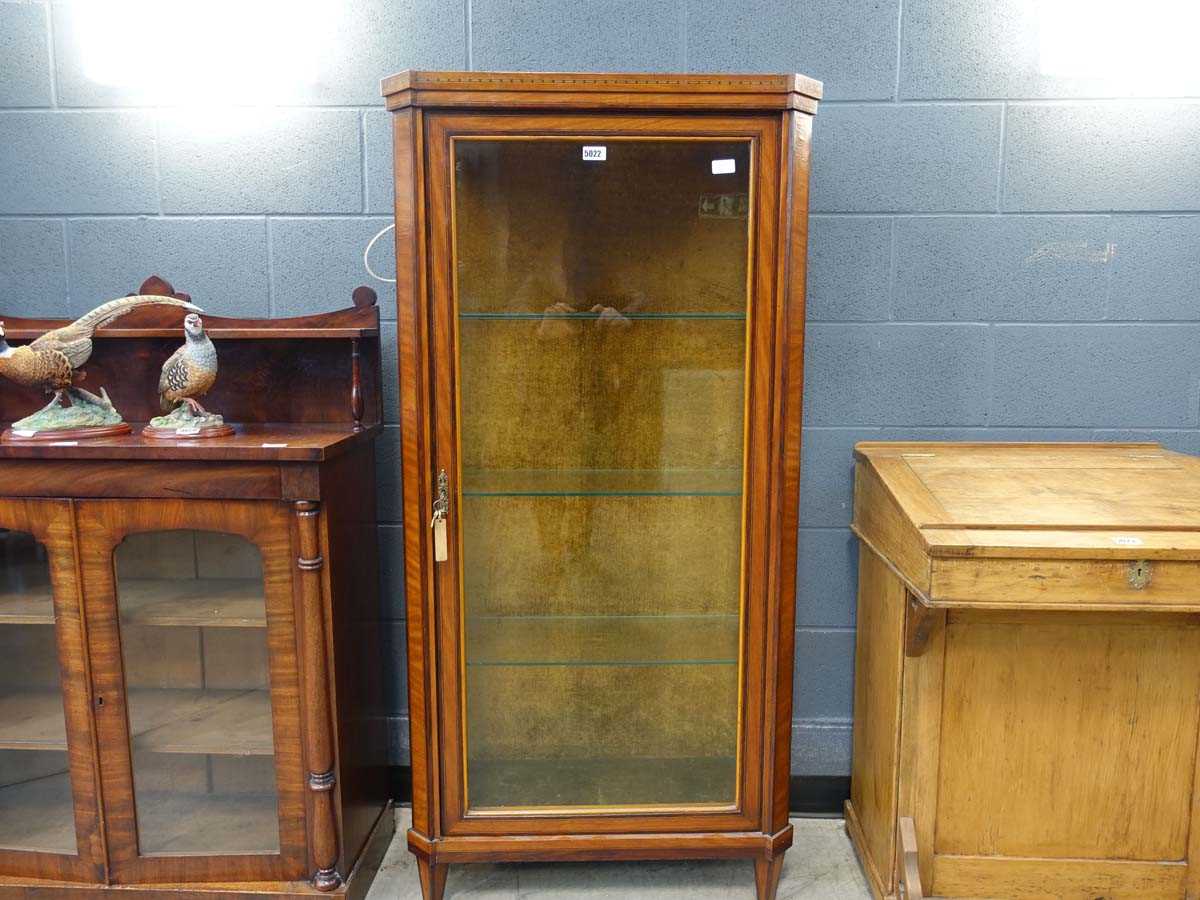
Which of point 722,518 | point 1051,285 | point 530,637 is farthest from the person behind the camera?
point 1051,285

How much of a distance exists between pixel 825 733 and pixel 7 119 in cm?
264

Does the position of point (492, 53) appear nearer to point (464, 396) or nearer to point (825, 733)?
point (464, 396)

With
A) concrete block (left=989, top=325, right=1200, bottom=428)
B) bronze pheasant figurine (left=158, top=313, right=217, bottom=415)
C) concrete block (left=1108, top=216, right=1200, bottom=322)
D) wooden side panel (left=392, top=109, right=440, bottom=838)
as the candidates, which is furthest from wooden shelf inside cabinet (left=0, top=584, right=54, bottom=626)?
concrete block (left=1108, top=216, right=1200, bottom=322)

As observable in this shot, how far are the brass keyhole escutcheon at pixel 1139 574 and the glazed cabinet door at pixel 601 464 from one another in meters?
0.66

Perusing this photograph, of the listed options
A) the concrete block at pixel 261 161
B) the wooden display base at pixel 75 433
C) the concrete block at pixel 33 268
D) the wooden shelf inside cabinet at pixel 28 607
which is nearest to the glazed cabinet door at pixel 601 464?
the concrete block at pixel 261 161

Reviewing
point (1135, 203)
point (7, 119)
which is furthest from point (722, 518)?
point (7, 119)

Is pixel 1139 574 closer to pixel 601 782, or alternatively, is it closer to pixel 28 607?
pixel 601 782

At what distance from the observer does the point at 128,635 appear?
1746 millimetres

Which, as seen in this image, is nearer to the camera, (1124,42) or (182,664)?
(182,664)

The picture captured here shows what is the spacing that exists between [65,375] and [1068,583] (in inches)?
79.9

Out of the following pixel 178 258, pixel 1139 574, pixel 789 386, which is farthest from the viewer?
pixel 178 258

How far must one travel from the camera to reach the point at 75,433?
5.65ft

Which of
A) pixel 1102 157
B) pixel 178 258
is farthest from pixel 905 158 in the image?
pixel 178 258

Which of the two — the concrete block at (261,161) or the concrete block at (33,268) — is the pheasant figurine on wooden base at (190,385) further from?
the concrete block at (33,268)
